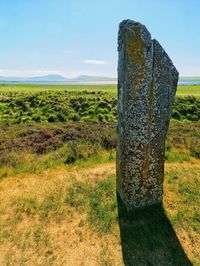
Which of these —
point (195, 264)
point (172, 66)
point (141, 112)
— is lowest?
point (195, 264)

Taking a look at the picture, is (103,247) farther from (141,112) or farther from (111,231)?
(141,112)

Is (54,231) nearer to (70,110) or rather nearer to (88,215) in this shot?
(88,215)

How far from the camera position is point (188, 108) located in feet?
103

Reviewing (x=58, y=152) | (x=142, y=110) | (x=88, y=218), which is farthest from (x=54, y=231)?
(x=58, y=152)

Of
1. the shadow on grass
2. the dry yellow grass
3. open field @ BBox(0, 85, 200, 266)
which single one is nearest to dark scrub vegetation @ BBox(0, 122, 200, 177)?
open field @ BBox(0, 85, 200, 266)

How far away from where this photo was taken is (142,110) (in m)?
6.51

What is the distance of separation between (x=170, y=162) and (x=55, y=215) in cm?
532

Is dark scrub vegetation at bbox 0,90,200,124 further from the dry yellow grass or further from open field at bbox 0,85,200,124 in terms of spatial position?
the dry yellow grass

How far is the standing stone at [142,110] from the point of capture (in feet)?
20.5

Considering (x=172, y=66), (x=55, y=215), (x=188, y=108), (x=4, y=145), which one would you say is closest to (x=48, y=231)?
(x=55, y=215)

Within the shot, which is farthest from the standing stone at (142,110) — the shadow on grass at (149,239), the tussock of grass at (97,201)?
the tussock of grass at (97,201)

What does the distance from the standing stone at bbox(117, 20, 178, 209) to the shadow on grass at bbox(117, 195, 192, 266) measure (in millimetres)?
333

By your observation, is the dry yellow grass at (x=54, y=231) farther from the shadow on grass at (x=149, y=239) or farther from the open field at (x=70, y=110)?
the open field at (x=70, y=110)

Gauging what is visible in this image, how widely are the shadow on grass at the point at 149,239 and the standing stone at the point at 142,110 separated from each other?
333 millimetres
